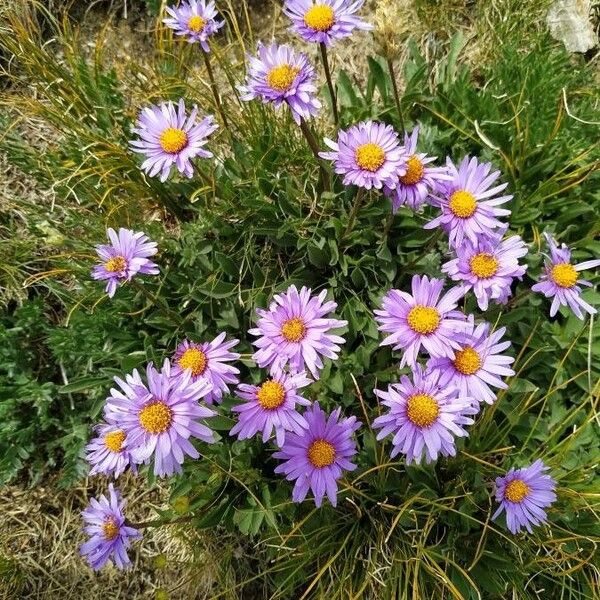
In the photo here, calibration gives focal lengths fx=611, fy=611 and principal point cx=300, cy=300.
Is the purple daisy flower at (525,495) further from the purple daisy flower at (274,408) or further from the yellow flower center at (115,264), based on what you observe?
the yellow flower center at (115,264)

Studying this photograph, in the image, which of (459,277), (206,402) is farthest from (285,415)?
(459,277)

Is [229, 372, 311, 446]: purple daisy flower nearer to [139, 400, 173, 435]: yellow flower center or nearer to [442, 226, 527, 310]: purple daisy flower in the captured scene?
[139, 400, 173, 435]: yellow flower center

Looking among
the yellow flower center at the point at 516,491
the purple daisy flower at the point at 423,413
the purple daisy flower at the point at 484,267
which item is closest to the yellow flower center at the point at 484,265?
the purple daisy flower at the point at 484,267

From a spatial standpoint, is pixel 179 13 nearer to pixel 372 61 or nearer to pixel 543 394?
pixel 372 61

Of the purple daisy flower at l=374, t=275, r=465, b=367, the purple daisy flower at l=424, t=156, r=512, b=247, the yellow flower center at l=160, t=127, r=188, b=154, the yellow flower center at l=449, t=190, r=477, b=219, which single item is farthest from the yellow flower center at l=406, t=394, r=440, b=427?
the yellow flower center at l=160, t=127, r=188, b=154

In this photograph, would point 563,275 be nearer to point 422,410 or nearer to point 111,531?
point 422,410

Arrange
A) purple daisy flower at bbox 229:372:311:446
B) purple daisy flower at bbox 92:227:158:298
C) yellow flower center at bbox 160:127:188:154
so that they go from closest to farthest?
purple daisy flower at bbox 229:372:311:446
purple daisy flower at bbox 92:227:158:298
yellow flower center at bbox 160:127:188:154

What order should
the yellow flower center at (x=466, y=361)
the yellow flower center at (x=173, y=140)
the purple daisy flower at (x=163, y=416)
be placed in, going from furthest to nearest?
the yellow flower center at (x=173, y=140) → the yellow flower center at (x=466, y=361) → the purple daisy flower at (x=163, y=416)
